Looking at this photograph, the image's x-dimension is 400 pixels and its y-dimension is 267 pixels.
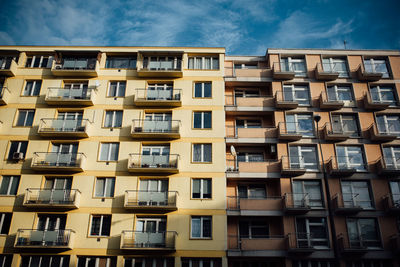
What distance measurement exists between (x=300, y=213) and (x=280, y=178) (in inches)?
115

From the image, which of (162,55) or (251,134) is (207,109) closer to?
(251,134)

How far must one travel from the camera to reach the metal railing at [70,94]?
90.1ft

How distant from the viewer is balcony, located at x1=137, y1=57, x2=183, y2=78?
28266 millimetres

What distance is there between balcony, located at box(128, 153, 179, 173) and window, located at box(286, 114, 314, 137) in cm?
975

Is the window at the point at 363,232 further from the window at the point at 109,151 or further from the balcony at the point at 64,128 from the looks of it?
the balcony at the point at 64,128

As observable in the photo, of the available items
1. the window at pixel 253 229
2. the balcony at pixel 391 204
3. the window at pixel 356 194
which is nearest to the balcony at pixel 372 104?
the window at pixel 356 194

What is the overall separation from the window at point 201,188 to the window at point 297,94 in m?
10.1

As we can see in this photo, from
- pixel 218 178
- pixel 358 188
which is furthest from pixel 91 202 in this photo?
pixel 358 188

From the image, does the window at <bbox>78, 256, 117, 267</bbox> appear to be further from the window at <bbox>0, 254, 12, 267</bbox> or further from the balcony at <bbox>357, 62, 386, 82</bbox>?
the balcony at <bbox>357, 62, 386, 82</bbox>

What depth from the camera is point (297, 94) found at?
92.8 ft

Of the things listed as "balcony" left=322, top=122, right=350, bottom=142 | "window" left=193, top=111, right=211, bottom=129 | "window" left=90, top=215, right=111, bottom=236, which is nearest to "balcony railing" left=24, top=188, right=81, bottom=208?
"window" left=90, top=215, right=111, bottom=236

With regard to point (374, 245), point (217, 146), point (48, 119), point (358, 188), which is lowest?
point (374, 245)

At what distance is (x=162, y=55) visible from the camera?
96.8ft

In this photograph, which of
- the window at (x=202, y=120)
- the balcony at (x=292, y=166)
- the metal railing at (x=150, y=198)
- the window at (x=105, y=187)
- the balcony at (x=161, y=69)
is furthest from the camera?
the balcony at (x=161, y=69)
